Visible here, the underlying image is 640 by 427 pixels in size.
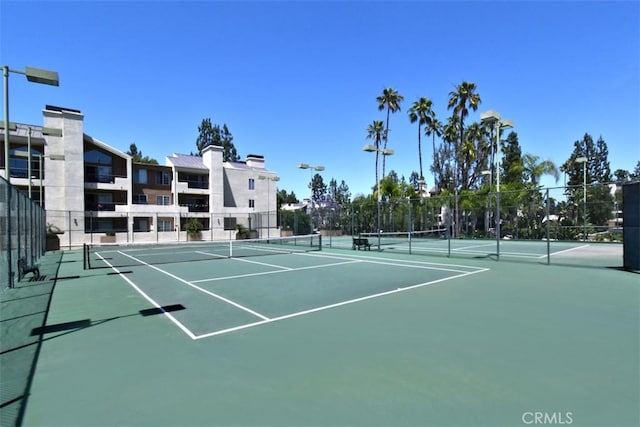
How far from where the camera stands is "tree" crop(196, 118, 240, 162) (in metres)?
66.5

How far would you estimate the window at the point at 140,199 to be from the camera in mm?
36719

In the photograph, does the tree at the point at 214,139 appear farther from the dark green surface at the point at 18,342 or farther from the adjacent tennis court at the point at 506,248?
the dark green surface at the point at 18,342

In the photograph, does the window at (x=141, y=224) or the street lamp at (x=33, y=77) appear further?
the window at (x=141, y=224)

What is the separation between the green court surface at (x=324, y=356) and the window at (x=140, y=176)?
3176 centimetres

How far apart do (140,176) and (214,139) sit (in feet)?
104

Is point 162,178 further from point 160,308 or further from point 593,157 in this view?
point 593,157

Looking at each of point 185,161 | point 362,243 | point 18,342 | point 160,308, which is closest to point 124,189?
point 185,161

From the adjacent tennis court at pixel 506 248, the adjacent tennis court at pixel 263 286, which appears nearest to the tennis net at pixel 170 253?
the adjacent tennis court at pixel 263 286

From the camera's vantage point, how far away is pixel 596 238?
22.4 m

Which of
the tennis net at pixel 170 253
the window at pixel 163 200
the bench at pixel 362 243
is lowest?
the tennis net at pixel 170 253

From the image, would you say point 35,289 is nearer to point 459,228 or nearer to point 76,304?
point 76,304

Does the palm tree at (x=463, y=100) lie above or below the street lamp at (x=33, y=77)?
above

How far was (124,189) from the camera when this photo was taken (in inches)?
1359

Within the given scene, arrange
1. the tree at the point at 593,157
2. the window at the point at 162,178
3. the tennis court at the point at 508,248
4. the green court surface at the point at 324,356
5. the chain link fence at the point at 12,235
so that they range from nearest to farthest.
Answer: the green court surface at the point at 324,356 < the chain link fence at the point at 12,235 < the tennis court at the point at 508,248 < the window at the point at 162,178 < the tree at the point at 593,157
